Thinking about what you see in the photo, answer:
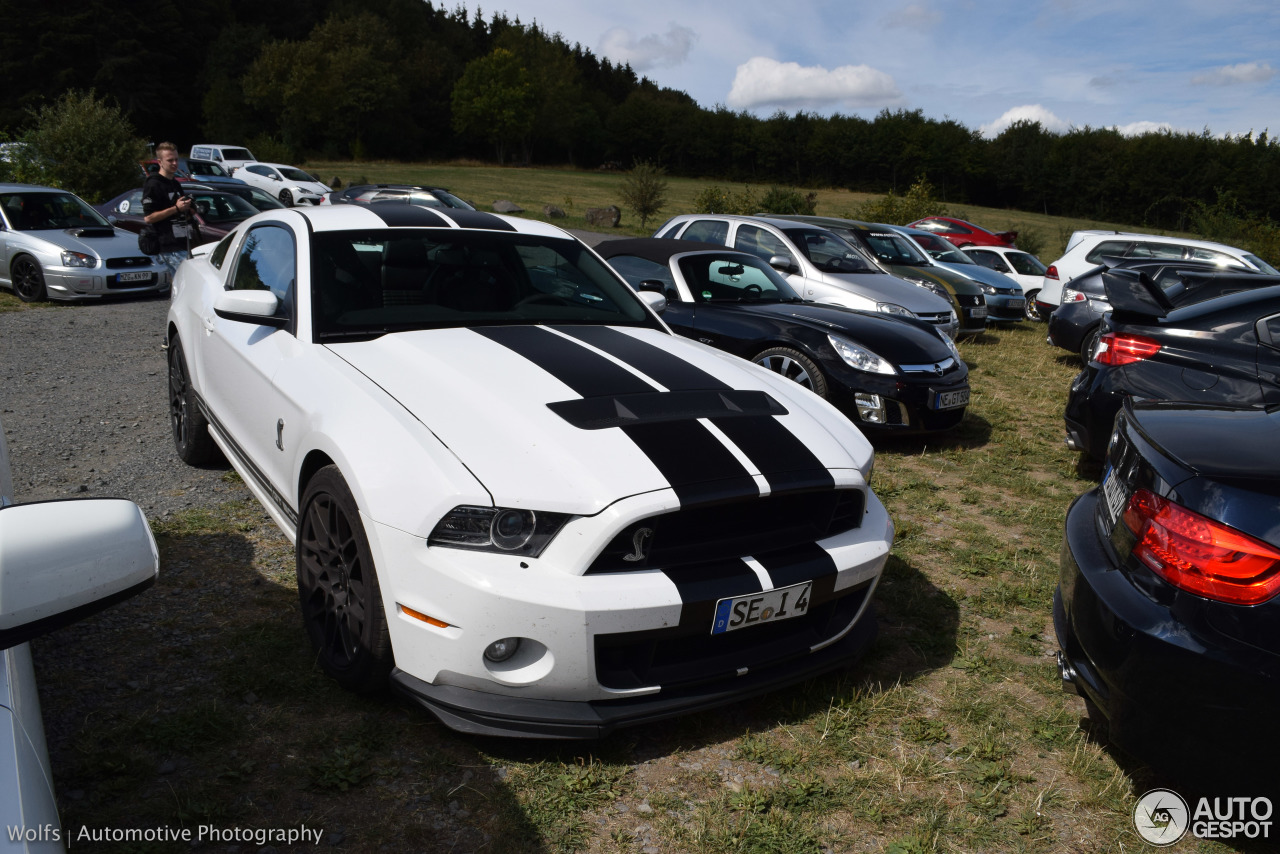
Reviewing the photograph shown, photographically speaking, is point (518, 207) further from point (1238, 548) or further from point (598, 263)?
point (1238, 548)

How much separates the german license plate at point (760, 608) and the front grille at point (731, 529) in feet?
0.49

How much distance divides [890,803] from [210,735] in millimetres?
2123

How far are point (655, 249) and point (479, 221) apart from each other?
3247 millimetres

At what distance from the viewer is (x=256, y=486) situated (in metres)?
3.87

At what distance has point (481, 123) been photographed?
75750 mm

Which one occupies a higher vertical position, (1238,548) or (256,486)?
(1238,548)

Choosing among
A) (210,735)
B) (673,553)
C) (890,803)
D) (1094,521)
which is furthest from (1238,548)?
(210,735)

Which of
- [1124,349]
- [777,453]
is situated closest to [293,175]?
[1124,349]

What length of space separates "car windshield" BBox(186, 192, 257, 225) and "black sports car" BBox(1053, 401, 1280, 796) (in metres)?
12.8

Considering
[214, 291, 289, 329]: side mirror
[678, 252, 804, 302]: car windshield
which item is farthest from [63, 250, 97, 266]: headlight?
[214, 291, 289, 329]: side mirror

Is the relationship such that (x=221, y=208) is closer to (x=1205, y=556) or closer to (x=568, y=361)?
(x=568, y=361)

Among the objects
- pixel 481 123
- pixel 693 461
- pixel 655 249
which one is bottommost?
pixel 693 461

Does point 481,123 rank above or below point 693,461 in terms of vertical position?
above

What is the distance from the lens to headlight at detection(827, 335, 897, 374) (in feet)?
20.3
